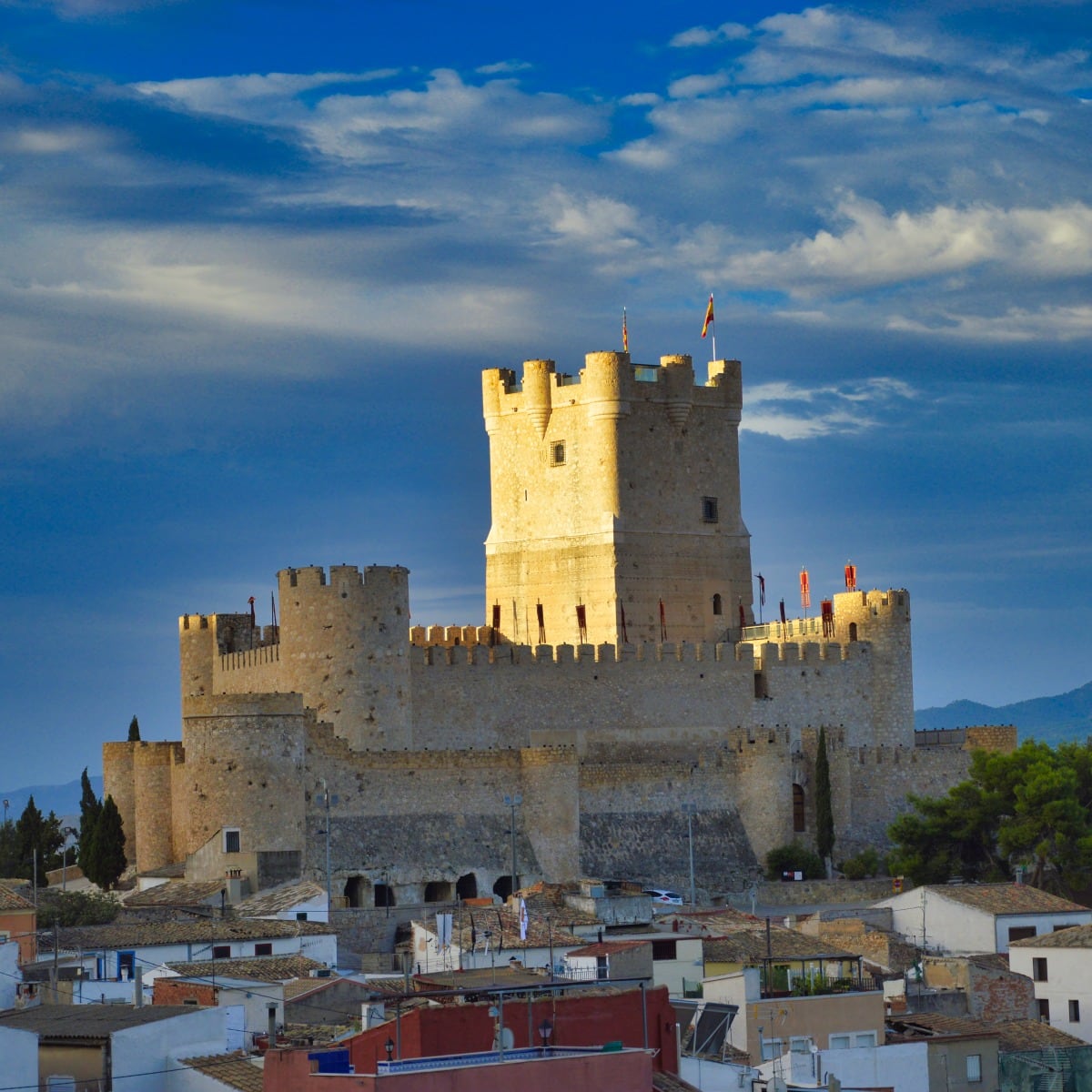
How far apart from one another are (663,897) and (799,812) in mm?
7919

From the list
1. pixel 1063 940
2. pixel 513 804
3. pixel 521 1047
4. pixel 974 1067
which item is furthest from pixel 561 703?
pixel 521 1047

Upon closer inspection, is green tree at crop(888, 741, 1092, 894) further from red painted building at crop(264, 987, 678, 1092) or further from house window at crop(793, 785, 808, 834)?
red painted building at crop(264, 987, 678, 1092)

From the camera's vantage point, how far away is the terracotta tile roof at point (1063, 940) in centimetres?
4975

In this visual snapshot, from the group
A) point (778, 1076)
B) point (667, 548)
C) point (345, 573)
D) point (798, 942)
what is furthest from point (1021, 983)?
point (667, 548)

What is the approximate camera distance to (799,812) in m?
67.8

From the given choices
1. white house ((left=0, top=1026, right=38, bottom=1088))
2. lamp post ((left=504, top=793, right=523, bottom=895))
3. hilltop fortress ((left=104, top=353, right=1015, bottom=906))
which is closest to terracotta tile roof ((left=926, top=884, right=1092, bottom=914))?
hilltop fortress ((left=104, top=353, right=1015, bottom=906))

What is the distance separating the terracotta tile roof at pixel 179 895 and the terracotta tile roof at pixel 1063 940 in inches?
652

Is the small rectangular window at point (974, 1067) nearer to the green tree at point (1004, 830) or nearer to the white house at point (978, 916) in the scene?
the white house at point (978, 916)

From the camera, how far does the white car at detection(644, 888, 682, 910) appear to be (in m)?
58.8

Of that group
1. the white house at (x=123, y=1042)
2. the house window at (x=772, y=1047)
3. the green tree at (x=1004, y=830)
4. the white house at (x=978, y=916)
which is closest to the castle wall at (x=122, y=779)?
the green tree at (x=1004, y=830)

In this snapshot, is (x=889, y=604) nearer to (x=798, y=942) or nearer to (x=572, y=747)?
(x=572, y=747)

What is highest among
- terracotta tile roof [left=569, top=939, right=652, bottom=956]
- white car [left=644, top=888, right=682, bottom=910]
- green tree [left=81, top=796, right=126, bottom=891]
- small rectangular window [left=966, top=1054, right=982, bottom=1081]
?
green tree [left=81, top=796, right=126, bottom=891]

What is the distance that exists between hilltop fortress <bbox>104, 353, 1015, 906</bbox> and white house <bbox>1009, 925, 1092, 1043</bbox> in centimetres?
1460

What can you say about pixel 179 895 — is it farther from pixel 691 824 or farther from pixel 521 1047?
pixel 521 1047
